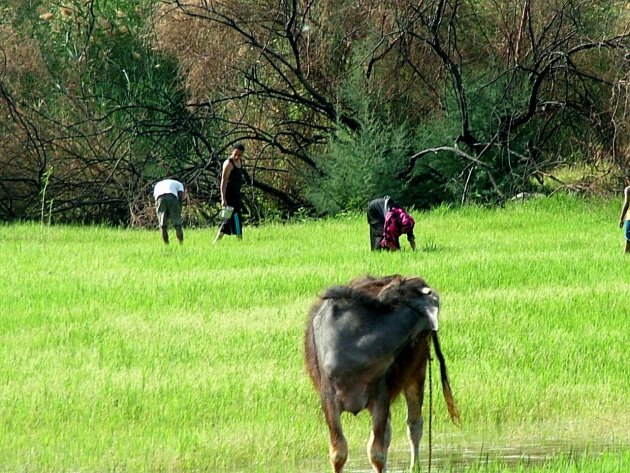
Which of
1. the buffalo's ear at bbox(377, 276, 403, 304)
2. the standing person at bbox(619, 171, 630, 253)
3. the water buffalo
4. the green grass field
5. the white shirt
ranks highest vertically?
the white shirt

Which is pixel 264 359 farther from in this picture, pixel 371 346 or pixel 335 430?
pixel 371 346

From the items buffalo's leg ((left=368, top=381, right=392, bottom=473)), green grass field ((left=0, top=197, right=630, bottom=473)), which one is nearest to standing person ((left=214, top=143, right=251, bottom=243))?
green grass field ((left=0, top=197, right=630, bottom=473))

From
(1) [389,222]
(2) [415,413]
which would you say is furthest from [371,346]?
(1) [389,222]

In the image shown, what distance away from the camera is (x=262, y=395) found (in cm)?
874

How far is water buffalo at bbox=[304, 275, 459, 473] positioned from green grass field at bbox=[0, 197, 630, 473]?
100 cm

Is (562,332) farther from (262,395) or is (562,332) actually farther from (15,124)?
(15,124)

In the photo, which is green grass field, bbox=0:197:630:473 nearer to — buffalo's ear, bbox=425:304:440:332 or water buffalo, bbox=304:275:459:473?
water buffalo, bbox=304:275:459:473

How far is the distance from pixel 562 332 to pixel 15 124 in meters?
17.2

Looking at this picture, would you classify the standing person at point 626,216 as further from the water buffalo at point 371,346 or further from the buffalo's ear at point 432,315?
the buffalo's ear at point 432,315

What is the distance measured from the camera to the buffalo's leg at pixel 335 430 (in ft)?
19.7

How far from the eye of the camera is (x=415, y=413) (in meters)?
6.82

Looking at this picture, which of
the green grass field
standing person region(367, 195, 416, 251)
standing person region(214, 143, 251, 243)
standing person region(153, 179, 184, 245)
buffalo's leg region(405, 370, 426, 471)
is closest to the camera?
buffalo's leg region(405, 370, 426, 471)

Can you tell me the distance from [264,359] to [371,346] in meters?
4.11

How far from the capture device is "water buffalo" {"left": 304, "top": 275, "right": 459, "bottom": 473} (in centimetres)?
595
